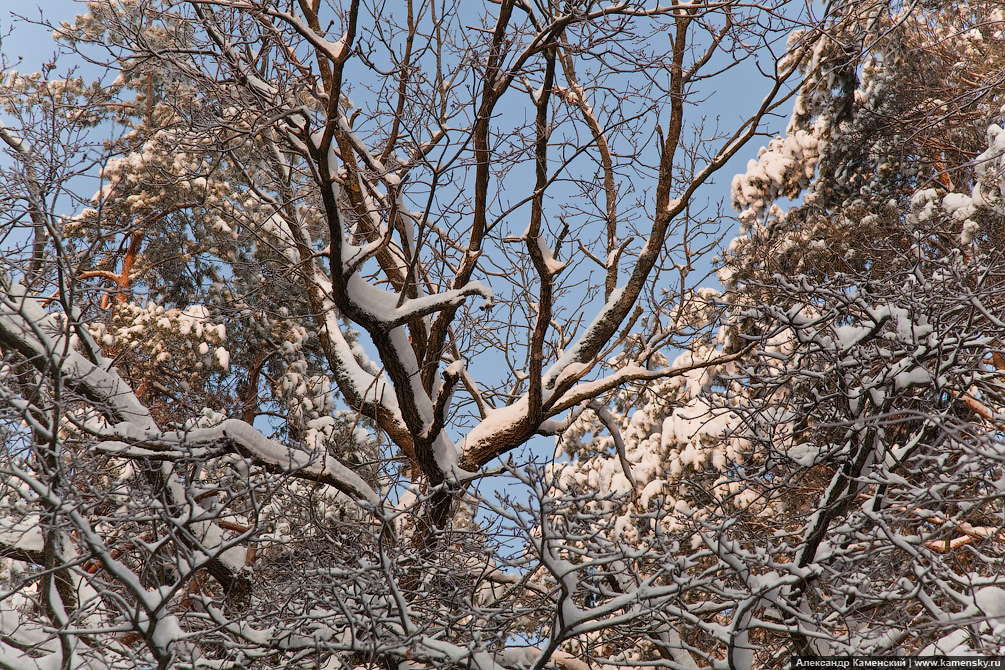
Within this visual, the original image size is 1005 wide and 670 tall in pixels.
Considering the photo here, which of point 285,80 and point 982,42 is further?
point 982,42

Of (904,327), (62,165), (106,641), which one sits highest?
(62,165)

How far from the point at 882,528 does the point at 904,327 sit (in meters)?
1.27

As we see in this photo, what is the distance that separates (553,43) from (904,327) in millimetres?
3197

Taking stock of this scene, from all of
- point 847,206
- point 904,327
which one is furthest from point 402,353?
point 847,206

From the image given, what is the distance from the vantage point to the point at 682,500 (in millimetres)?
9922

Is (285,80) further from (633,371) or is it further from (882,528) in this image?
(882,528)

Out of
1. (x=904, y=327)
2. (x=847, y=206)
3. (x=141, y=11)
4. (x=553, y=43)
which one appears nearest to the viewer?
(x=904, y=327)

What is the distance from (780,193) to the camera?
13.9m

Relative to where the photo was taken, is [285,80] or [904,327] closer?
[904,327]

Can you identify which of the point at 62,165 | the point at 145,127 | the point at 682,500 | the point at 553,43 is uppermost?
the point at 145,127

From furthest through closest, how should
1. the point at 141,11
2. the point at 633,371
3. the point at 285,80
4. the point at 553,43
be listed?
the point at 633,371, the point at 285,80, the point at 553,43, the point at 141,11

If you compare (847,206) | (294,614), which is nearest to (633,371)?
(294,614)

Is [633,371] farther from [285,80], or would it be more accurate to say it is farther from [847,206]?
[847,206]

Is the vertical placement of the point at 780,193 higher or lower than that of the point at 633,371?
higher
